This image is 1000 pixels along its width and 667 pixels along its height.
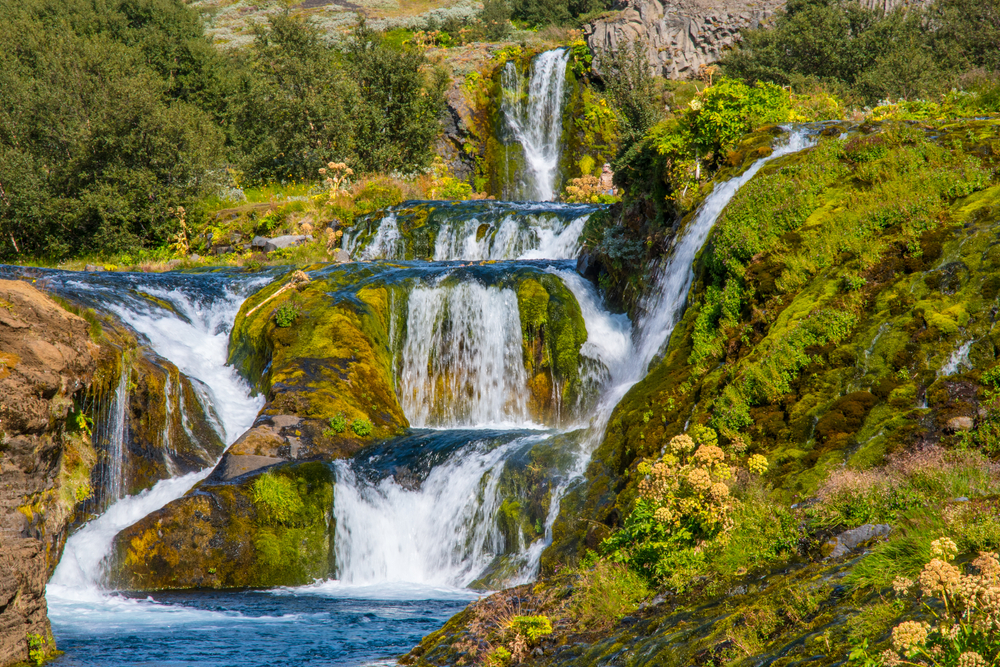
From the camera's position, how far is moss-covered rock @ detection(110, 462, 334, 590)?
37.1 ft

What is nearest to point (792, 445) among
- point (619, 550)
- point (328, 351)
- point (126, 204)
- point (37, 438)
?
point (619, 550)

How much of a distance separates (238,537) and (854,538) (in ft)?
30.9

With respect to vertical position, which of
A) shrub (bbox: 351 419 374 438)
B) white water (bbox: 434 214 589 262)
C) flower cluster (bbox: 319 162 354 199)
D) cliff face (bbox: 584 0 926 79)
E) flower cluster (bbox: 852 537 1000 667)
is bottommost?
flower cluster (bbox: 852 537 1000 667)

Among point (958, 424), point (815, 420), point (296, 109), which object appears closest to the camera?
point (958, 424)

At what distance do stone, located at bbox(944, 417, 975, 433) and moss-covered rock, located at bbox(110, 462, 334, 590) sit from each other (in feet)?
30.3

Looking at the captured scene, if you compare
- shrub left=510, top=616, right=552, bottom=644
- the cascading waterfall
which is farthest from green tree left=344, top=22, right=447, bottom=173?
shrub left=510, top=616, right=552, bottom=644

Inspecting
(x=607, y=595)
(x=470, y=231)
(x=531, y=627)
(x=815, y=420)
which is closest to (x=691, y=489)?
(x=607, y=595)

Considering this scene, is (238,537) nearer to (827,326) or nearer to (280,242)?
(827,326)

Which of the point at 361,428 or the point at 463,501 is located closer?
the point at 463,501

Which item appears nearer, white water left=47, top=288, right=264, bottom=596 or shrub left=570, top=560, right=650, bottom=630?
shrub left=570, top=560, right=650, bottom=630

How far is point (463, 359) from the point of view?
55.2 feet

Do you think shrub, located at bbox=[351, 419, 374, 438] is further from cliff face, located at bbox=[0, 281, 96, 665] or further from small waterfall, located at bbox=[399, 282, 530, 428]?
cliff face, located at bbox=[0, 281, 96, 665]

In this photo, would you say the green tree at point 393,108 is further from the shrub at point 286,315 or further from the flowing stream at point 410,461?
the shrub at point 286,315

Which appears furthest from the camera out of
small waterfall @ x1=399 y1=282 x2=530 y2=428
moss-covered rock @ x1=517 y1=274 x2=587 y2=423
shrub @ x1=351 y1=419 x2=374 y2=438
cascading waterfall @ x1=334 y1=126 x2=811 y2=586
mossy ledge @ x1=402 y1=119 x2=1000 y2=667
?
small waterfall @ x1=399 y1=282 x2=530 y2=428
